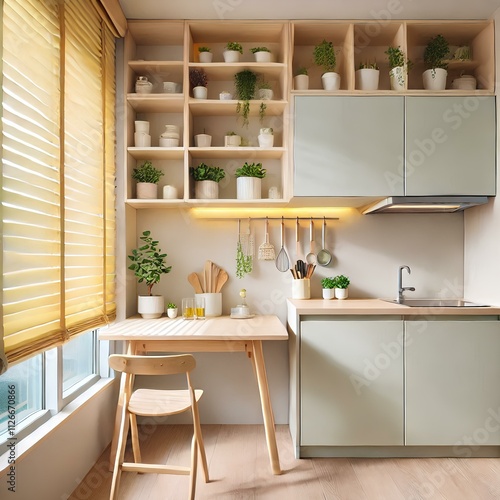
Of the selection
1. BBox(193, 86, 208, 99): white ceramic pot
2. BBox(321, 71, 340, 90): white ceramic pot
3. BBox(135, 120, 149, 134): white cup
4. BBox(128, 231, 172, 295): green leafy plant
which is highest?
BBox(321, 71, 340, 90): white ceramic pot

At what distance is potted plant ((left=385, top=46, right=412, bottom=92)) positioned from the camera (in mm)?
2982

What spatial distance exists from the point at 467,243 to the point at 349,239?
790mm

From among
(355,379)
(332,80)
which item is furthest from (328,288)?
(332,80)

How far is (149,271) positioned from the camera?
3.09 meters

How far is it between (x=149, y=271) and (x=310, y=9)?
6.22 ft

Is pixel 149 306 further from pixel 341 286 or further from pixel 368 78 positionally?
pixel 368 78

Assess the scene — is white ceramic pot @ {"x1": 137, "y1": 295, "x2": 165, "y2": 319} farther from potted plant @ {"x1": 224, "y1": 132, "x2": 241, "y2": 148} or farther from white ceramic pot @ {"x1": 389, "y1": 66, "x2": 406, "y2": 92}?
white ceramic pot @ {"x1": 389, "y1": 66, "x2": 406, "y2": 92}

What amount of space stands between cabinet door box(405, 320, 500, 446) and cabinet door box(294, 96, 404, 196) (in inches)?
36.4

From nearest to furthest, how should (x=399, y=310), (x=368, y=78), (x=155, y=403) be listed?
(x=155, y=403) → (x=399, y=310) → (x=368, y=78)

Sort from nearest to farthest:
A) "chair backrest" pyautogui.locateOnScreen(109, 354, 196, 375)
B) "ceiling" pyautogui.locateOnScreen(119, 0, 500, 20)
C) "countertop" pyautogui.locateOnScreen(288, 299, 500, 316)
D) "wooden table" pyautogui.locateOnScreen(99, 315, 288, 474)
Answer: "chair backrest" pyautogui.locateOnScreen(109, 354, 196, 375), "wooden table" pyautogui.locateOnScreen(99, 315, 288, 474), "countertop" pyautogui.locateOnScreen(288, 299, 500, 316), "ceiling" pyautogui.locateOnScreen(119, 0, 500, 20)

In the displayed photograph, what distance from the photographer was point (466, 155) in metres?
2.92

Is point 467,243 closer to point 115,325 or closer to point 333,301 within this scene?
point 333,301

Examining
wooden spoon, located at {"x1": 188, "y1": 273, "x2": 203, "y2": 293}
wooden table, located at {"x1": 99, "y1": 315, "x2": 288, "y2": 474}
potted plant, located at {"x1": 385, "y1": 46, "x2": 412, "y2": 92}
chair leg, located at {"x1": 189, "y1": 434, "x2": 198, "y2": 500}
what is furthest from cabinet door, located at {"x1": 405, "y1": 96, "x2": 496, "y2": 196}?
chair leg, located at {"x1": 189, "y1": 434, "x2": 198, "y2": 500}

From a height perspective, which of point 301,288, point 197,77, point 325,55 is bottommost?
point 301,288
